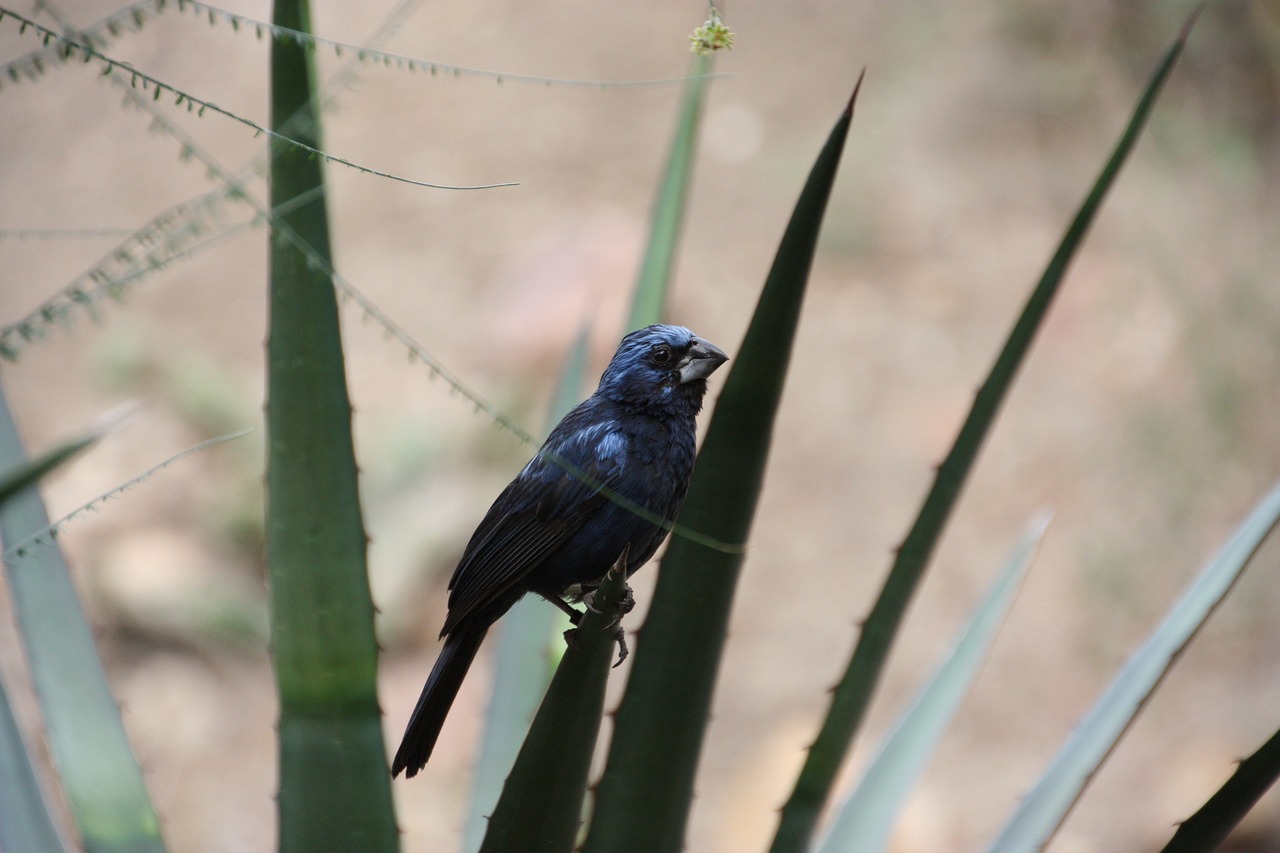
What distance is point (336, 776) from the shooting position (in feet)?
5.98

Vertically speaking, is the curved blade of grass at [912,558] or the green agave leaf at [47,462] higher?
the curved blade of grass at [912,558]

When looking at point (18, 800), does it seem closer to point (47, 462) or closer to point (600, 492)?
point (600, 492)

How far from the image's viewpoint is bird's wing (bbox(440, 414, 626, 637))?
5.55ft

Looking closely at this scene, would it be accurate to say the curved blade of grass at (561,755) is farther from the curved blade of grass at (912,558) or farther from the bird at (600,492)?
the curved blade of grass at (912,558)

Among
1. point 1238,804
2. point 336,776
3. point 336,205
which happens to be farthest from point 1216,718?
point 336,205

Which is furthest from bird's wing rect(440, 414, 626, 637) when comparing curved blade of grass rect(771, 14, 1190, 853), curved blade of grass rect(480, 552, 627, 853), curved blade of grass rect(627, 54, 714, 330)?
curved blade of grass rect(627, 54, 714, 330)

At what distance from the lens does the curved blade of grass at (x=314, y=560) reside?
1.68 m

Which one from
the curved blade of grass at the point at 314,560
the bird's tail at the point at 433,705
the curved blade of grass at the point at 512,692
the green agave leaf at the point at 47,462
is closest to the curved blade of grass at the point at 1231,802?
the bird's tail at the point at 433,705

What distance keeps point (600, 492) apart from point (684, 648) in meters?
0.26

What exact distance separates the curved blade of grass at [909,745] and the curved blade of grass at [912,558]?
0.38m

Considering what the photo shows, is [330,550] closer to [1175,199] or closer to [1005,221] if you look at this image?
[1005,221]

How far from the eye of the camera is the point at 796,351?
25.8 feet

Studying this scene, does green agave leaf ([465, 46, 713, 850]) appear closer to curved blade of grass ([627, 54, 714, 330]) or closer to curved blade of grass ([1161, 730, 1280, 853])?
curved blade of grass ([627, 54, 714, 330])

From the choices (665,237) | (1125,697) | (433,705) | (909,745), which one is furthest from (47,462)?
(909,745)
